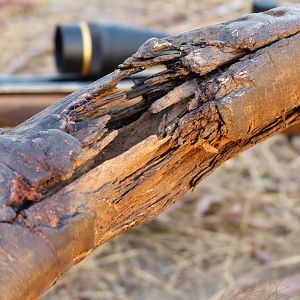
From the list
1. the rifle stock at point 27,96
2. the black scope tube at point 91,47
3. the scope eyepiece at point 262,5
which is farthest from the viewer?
the black scope tube at point 91,47

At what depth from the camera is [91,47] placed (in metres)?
1.56

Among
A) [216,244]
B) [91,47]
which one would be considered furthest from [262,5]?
[216,244]

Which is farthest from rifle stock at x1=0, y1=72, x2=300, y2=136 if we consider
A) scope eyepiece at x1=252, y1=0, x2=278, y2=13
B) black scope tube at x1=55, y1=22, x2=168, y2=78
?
scope eyepiece at x1=252, y1=0, x2=278, y2=13

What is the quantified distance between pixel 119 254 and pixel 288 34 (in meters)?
0.99

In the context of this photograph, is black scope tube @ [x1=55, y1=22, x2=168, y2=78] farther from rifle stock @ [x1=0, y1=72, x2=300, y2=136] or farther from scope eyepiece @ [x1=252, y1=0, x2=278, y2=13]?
scope eyepiece @ [x1=252, y1=0, x2=278, y2=13]

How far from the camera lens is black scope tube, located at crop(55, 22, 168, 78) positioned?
1520mm

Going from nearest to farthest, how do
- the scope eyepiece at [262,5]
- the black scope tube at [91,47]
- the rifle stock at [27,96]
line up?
the scope eyepiece at [262,5], the rifle stock at [27,96], the black scope tube at [91,47]

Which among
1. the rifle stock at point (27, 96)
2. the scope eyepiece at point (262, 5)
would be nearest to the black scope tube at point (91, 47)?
the rifle stock at point (27, 96)

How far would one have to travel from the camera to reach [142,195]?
0.61m

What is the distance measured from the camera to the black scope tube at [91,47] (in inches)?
59.8

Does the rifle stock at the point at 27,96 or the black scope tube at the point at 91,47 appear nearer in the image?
the rifle stock at the point at 27,96

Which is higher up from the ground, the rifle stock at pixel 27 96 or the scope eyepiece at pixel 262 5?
the scope eyepiece at pixel 262 5

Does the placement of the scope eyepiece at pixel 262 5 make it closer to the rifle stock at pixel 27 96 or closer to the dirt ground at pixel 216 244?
the rifle stock at pixel 27 96

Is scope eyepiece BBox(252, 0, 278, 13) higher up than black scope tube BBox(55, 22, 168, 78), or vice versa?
scope eyepiece BBox(252, 0, 278, 13)
